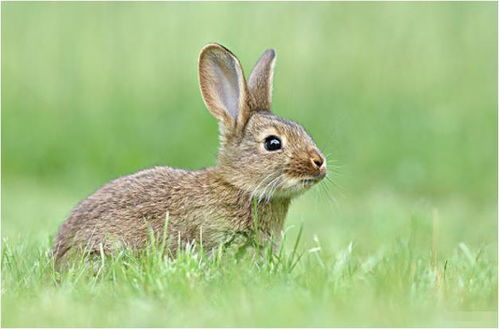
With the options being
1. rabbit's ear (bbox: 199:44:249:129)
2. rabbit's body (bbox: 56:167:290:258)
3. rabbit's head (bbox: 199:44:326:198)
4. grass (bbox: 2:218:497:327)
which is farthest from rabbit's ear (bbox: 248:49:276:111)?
grass (bbox: 2:218:497:327)

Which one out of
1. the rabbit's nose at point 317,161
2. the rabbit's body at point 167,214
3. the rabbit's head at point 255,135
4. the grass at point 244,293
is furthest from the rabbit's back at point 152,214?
the rabbit's nose at point 317,161

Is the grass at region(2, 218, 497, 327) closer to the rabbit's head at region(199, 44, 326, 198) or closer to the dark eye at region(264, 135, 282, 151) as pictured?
the rabbit's head at region(199, 44, 326, 198)

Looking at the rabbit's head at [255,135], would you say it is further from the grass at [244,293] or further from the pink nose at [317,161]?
the grass at [244,293]

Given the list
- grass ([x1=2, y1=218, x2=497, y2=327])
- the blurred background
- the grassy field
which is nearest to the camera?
grass ([x1=2, y1=218, x2=497, y2=327])

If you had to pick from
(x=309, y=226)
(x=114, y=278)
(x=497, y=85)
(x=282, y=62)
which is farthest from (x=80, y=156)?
(x=114, y=278)

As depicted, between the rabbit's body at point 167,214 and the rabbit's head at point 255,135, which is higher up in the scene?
the rabbit's head at point 255,135

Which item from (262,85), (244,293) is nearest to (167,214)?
(262,85)

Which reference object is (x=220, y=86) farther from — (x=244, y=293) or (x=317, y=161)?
(x=244, y=293)
